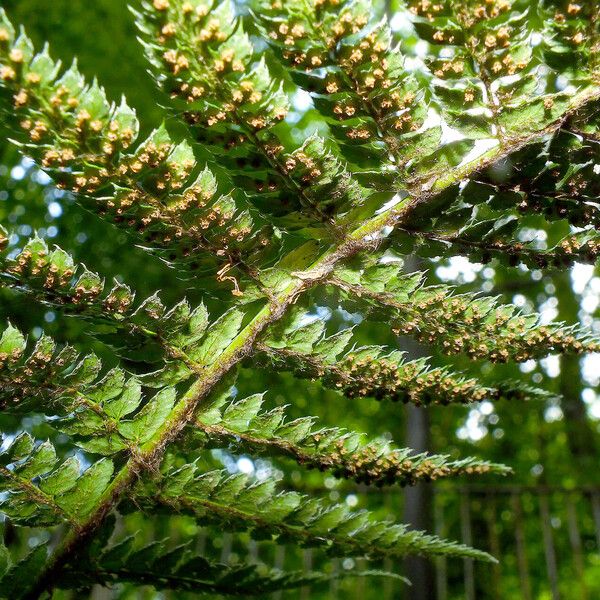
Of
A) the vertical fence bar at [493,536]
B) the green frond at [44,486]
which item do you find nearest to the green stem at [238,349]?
the green frond at [44,486]

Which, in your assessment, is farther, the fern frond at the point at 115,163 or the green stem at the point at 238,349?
the green stem at the point at 238,349

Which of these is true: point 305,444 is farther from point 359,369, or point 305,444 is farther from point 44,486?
point 44,486

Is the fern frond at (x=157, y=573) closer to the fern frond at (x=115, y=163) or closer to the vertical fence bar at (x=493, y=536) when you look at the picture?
the fern frond at (x=115, y=163)

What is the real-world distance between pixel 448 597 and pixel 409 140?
25.1 feet

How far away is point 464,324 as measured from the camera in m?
1.24

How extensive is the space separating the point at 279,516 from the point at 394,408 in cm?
623

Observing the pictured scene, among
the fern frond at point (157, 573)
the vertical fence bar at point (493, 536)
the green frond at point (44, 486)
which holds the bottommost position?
the fern frond at point (157, 573)

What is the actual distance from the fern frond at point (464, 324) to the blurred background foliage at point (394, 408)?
0.13 m

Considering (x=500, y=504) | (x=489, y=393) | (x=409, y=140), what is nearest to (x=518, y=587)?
(x=500, y=504)

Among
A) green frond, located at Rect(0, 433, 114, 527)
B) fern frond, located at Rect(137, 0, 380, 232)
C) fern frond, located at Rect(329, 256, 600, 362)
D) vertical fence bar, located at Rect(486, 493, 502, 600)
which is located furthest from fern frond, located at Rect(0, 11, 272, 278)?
vertical fence bar, located at Rect(486, 493, 502, 600)

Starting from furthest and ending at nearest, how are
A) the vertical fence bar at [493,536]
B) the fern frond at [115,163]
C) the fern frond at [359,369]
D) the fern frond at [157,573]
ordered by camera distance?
1. the vertical fence bar at [493,536]
2. the fern frond at [359,369]
3. the fern frond at [157,573]
4. the fern frond at [115,163]

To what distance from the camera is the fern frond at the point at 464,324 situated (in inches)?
47.3

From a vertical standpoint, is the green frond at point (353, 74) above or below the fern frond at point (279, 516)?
above

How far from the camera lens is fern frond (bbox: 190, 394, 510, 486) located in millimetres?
1138
